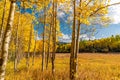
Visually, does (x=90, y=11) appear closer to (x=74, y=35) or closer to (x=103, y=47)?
(x=74, y=35)

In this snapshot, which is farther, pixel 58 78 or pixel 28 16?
pixel 28 16

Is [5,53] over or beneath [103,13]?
beneath

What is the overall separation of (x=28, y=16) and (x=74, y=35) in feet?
46.8

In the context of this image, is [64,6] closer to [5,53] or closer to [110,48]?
[5,53]

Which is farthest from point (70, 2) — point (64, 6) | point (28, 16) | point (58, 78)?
point (28, 16)

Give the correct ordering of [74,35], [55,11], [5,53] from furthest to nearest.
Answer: [55,11], [74,35], [5,53]

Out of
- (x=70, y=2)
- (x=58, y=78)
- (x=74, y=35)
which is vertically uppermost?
(x=70, y=2)

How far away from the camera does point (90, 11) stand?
11180mm

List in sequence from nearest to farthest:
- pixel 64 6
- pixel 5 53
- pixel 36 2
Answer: pixel 5 53 < pixel 36 2 < pixel 64 6

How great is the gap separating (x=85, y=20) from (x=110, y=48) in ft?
352

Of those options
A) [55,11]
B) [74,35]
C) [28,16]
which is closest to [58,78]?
[74,35]

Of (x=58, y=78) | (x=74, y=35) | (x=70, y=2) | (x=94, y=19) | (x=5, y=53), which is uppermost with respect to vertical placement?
(x=70, y=2)

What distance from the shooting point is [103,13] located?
12.1m

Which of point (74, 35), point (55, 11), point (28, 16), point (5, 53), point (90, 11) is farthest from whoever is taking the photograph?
point (28, 16)
